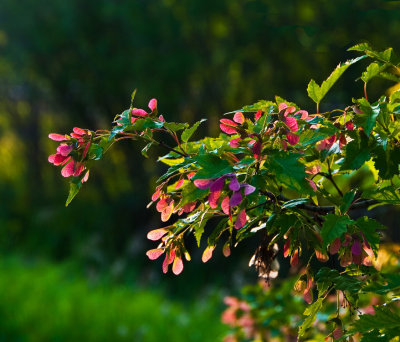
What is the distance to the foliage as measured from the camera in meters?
1.03

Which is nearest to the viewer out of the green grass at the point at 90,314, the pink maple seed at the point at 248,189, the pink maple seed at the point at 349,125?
the pink maple seed at the point at 248,189

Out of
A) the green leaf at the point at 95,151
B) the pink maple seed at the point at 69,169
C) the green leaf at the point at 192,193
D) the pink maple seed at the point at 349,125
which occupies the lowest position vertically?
the pink maple seed at the point at 349,125

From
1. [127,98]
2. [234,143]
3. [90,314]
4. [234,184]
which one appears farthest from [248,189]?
[127,98]

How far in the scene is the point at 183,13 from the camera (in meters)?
7.18

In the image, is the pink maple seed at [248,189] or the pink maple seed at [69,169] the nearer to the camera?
the pink maple seed at [248,189]

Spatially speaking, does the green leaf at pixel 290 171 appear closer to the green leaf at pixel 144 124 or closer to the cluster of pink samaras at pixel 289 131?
the cluster of pink samaras at pixel 289 131

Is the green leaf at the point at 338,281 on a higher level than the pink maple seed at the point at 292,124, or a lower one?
lower

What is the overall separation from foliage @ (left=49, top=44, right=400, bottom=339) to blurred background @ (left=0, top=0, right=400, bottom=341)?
3115 millimetres

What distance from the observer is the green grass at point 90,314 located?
4645mm

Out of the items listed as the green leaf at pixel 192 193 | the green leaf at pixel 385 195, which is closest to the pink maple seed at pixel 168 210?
the green leaf at pixel 192 193

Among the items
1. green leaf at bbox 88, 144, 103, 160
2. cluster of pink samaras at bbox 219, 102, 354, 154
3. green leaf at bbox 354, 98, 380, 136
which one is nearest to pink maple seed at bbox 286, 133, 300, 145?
cluster of pink samaras at bbox 219, 102, 354, 154

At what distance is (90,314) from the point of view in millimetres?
5000

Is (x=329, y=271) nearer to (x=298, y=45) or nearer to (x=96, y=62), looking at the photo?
(x=298, y=45)

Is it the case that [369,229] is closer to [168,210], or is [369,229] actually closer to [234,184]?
[234,184]
